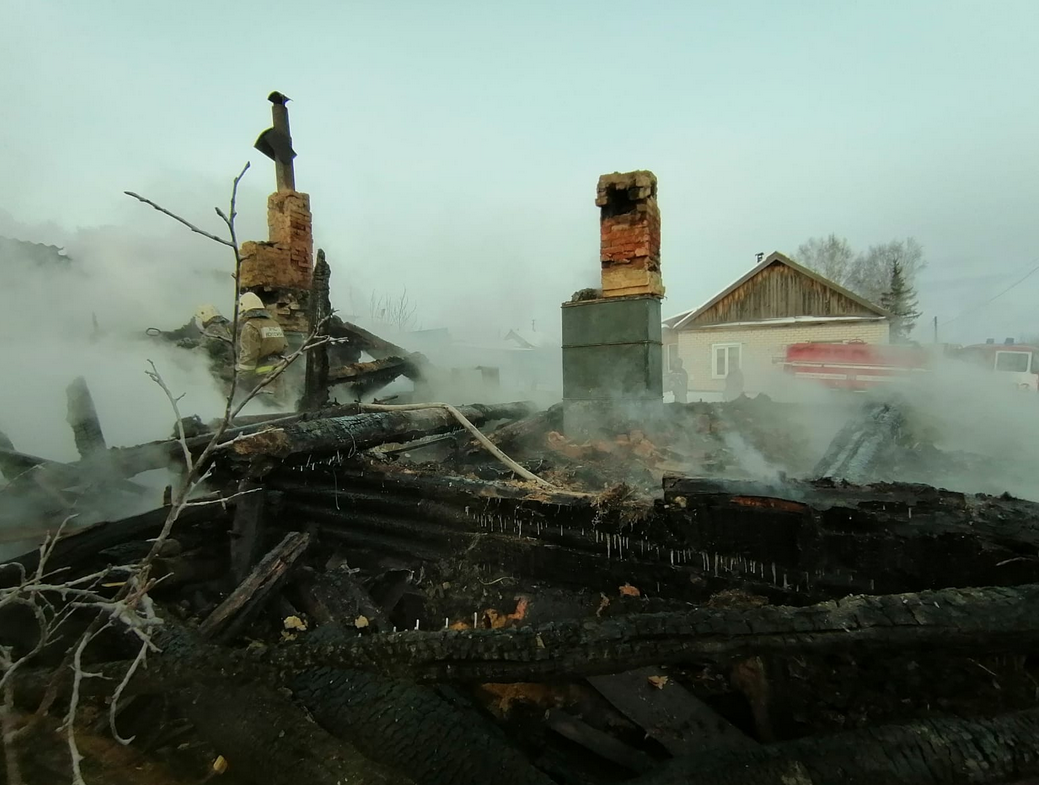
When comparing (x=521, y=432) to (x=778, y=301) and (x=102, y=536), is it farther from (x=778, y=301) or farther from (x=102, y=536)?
(x=778, y=301)

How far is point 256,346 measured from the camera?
23.8ft

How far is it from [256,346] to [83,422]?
98.5 inches

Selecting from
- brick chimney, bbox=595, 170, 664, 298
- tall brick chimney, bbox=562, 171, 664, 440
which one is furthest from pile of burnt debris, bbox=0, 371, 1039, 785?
brick chimney, bbox=595, 170, 664, 298

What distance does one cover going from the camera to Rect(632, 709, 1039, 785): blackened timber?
4.10 feet

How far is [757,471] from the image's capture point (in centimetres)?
457

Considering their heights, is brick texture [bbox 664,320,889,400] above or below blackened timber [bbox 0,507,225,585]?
above

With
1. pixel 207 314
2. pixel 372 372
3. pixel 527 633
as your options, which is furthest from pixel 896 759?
pixel 207 314

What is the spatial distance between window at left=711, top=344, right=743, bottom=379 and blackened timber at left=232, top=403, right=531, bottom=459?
59.0 ft

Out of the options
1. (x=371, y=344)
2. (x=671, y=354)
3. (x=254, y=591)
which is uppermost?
(x=671, y=354)

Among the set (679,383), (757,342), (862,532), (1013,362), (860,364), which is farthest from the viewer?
(757,342)

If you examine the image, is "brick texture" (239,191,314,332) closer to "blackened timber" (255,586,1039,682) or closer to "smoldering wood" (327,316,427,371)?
"smoldering wood" (327,316,427,371)

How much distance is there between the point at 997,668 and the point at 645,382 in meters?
4.21

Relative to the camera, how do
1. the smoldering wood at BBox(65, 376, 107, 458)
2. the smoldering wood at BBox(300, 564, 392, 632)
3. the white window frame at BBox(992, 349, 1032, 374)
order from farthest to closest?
the white window frame at BBox(992, 349, 1032, 374)
the smoldering wood at BBox(65, 376, 107, 458)
the smoldering wood at BBox(300, 564, 392, 632)

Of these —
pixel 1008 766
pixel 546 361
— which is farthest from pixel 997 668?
pixel 546 361
